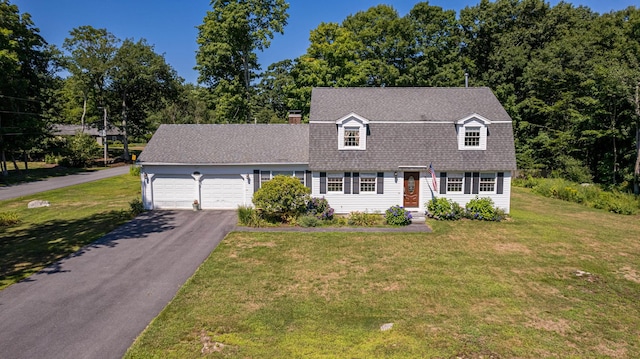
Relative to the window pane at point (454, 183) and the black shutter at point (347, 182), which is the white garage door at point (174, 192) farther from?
the window pane at point (454, 183)

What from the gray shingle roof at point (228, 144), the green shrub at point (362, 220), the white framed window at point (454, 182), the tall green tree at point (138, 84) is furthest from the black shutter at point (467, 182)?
the tall green tree at point (138, 84)

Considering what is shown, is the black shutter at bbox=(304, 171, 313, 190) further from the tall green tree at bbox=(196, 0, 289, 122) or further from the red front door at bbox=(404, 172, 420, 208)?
the tall green tree at bbox=(196, 0, 289, 122)

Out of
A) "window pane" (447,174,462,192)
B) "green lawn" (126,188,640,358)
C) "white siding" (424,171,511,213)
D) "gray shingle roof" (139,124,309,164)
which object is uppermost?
"gray shingle roof" (139,124,309,164)

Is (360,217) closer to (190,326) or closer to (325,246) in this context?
(325,246)

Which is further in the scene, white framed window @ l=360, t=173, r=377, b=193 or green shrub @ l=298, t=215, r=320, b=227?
white framed window @ l=360, t=173, r=377, b=193

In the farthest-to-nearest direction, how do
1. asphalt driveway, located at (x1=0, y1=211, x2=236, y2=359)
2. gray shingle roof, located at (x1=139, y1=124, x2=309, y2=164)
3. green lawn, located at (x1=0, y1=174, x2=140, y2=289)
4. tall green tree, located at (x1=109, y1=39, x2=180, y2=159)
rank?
tall green tree, located at (x1=109, y1=39, x2=180, y2=159), gray shingle roof, located at (x1=139, y1=124, x2=309, y2=164), green lawn, located at (x1=0, y1=174, x2=140, y2=289), asphalt driveway, located at (x1=0, y1=211, x2=236, y2=359)

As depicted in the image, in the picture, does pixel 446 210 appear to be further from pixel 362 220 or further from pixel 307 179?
pixel 307 179

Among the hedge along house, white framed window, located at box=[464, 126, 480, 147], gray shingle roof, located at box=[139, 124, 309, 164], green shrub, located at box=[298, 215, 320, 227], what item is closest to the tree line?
gray shingle roof, located at box=[139, 124, 309, 164]
